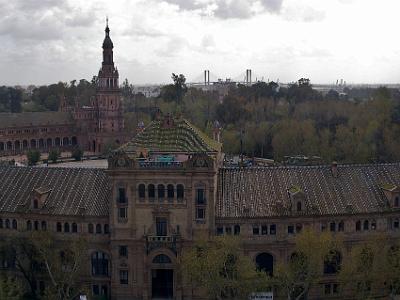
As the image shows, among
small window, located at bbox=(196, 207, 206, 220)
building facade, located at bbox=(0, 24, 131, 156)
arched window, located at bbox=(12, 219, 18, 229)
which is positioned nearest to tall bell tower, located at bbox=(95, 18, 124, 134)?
building facade, located at bbox=(0, 24, 131, 156)

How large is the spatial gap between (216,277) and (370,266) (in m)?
15.7

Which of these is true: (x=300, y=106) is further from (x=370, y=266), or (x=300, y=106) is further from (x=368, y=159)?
(x=370, y=266)

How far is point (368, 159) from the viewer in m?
119

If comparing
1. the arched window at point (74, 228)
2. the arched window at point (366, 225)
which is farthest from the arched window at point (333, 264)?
the arched window at point (74, 228)

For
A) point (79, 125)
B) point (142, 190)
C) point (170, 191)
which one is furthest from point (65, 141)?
point (170, 191)

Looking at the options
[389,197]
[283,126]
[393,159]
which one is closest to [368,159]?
[393,159]

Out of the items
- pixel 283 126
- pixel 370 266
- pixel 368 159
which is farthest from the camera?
pixel 283 126

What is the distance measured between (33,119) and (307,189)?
427 feet

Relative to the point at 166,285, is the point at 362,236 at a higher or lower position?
higher

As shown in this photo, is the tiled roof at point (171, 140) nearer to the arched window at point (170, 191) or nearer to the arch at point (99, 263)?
the arched window at point (170, 191)

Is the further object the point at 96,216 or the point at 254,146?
the point at 254,146

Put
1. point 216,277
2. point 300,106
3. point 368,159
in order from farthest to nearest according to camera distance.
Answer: point 300,106 < point 368,159 < point 216,277

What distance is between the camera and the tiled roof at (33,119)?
582 ft

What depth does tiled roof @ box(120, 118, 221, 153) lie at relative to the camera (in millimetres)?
66625
